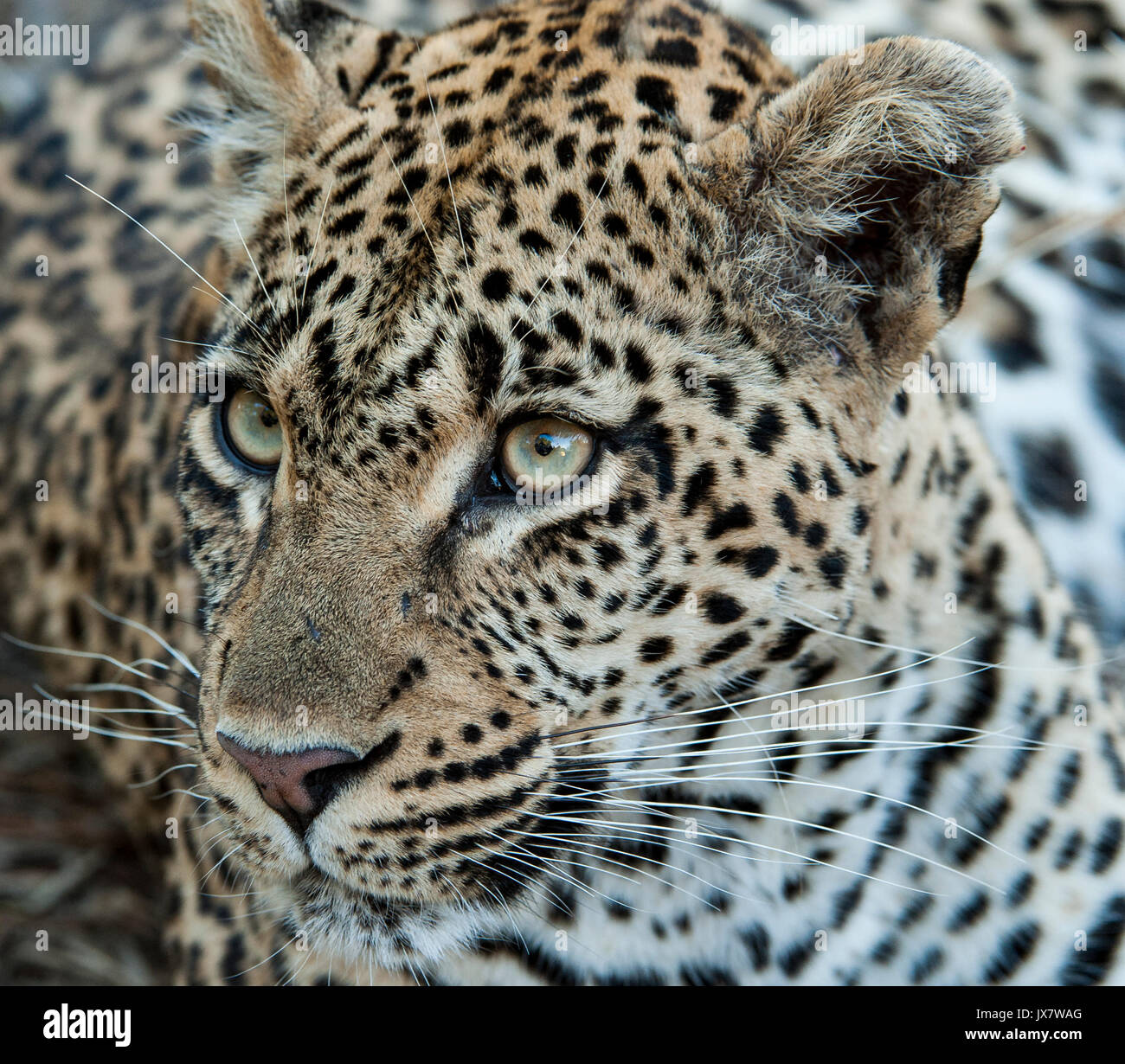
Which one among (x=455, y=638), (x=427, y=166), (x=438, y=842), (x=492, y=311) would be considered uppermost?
(x=427, y=166)

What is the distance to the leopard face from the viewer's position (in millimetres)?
2748

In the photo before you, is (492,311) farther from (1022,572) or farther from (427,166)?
(1022,572)

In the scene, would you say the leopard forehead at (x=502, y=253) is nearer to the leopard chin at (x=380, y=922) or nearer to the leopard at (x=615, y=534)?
the leopard at (x=615, y=534)

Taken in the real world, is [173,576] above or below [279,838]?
above

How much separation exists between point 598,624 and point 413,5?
3878 millimetres

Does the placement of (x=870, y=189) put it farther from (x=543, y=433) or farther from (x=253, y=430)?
(x=253, y=430)

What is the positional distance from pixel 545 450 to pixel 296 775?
0.80 meters

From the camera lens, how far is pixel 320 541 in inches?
111

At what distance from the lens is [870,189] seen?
2.95 metres

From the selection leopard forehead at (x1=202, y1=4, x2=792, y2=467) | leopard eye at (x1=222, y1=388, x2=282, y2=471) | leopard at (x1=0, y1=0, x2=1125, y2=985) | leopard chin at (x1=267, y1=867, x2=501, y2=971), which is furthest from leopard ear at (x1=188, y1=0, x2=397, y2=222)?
leopard chin at (x1=267, y1=867, x2=501, y2=971)

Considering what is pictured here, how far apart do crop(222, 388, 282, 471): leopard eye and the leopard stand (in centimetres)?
1

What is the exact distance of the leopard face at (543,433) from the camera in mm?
2748

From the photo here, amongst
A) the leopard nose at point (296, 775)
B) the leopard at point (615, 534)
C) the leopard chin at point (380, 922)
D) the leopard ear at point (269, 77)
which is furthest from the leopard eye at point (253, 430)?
the leopard chin at point (380, 922)
